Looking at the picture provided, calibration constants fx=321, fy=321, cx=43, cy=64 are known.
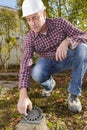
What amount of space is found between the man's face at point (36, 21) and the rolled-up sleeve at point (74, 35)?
0.31 metres

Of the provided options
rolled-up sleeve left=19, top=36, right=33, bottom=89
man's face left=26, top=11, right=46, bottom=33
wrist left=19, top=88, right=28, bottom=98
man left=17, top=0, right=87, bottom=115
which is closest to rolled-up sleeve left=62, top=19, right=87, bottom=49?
man left=17, top=0, right=87, bottom=115

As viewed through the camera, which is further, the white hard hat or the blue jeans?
the blue jeans

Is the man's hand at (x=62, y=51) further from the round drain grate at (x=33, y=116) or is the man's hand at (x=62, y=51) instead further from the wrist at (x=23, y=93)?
the round drain grate at (x=33, y=116)

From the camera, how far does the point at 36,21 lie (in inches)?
139

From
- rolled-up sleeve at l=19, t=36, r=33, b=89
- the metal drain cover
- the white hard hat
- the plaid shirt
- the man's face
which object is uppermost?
the white hard hat

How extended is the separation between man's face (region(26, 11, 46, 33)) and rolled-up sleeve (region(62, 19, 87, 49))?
12.2 inches

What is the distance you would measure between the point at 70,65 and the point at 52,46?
380 mm

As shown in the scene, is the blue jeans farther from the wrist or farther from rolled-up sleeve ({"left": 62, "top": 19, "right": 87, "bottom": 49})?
the wrist

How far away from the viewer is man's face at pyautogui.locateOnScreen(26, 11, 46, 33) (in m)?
3.51

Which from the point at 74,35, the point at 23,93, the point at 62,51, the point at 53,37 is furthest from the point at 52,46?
the point at 23,93

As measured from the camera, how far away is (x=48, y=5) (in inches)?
249

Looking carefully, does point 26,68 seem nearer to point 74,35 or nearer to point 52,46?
point 52,46

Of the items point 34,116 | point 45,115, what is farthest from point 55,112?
point 34,116

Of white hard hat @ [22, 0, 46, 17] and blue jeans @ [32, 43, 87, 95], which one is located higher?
white hard hat @ [22, 0, 46, 17]
